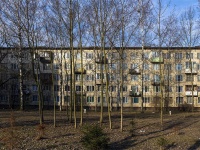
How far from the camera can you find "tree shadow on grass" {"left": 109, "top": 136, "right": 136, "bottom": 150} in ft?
48.4

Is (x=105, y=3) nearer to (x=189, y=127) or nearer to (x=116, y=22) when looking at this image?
(x=116, y=22)

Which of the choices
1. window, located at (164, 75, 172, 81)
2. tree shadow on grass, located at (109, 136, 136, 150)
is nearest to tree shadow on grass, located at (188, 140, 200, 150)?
tree shadow on grass, located at (109, 136, 136, 150)

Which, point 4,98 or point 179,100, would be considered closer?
point 4,98

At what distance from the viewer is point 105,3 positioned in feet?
60.5

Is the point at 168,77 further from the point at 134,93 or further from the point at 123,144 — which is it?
the point at 123,144

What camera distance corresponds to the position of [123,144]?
1539 centimetres

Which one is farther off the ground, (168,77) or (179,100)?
(168,77)

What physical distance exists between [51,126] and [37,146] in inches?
195

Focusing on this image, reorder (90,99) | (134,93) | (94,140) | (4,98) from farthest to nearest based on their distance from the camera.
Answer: (134,93)
(90,99)
(4,98)
(94,140)

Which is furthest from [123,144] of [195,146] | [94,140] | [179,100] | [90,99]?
[179,100]

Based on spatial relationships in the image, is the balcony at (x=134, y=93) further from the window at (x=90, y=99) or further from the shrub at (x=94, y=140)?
the shrub at (x=94, y=140)

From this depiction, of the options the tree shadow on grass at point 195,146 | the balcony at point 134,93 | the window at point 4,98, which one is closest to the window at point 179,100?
the balcony at point 134,93

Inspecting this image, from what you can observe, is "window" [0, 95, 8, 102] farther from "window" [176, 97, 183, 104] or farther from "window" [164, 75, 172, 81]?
"window" [176, 97, 183, 104]

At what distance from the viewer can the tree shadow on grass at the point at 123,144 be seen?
580 inches
